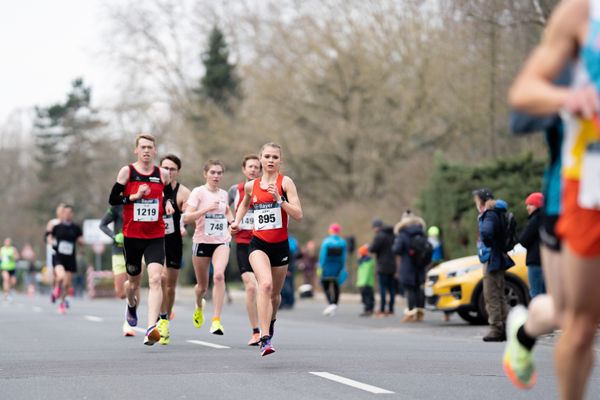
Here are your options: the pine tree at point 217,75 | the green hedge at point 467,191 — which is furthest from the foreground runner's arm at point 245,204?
the pine tree at point 217,75

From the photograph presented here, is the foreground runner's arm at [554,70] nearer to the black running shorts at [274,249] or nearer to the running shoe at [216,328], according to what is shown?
the black running shorts at [274,249]

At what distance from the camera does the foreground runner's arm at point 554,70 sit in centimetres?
481

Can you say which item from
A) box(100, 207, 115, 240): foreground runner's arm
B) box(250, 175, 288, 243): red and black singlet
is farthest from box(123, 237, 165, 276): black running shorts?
box(100, 207, 115, 240): foreground runner's arm

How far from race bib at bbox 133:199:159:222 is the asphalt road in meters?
1.42

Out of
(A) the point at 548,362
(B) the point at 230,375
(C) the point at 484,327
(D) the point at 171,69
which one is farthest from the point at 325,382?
(D) the point at 171,69

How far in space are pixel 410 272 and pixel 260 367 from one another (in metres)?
11.3

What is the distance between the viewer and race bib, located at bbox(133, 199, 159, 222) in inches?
508

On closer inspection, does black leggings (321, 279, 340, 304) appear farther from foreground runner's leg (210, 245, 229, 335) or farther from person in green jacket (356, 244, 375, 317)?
foreground runner's leg (210, 245, 229, 335)

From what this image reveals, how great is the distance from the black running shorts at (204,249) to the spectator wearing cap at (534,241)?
12.4 feet

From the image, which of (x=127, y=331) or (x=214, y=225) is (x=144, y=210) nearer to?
(x=214, y=225)

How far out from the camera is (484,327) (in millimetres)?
19453

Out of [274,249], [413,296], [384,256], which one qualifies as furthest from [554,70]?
[384,256]

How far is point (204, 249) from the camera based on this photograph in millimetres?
14148

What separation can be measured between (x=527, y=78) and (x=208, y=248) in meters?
9.50
